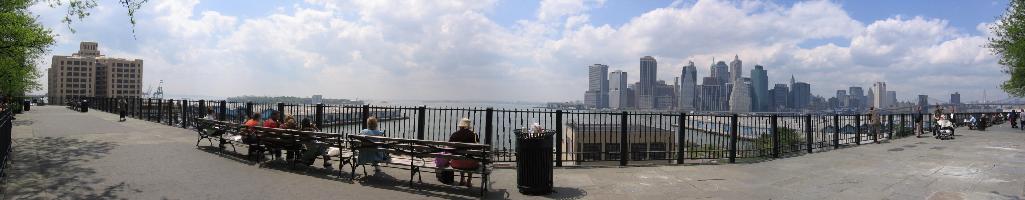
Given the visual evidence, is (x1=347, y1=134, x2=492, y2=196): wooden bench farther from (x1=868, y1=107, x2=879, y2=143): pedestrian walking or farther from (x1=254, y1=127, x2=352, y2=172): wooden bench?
(x1=868, y1=107, x2=879, y2=143): pedestrian walking

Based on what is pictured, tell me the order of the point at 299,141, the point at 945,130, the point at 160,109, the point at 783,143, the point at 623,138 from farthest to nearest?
the point at 160,109, the point at 945,130, the point at 783,143, the point at 623,138, the point at 299,141

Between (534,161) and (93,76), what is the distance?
557 feet

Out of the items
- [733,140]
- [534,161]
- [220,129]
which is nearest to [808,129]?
[733,140]

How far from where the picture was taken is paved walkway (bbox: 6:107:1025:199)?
22.5 ft

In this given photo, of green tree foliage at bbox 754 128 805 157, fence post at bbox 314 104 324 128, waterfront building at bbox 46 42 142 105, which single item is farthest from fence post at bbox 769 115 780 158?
waterfront building at bbox 46 42 142 105

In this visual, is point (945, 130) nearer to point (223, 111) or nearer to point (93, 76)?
point (223, 111)

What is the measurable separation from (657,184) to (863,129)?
45.9ft

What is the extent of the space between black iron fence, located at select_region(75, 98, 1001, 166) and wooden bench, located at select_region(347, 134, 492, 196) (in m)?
1.09

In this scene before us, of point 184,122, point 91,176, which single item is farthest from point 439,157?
point 184,122

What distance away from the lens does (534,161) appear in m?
7.02

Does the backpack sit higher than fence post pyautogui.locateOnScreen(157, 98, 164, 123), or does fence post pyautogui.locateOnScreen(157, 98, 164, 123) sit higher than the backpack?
fence post pyautogui.locateOnScreen(157, 98, 164, 123)

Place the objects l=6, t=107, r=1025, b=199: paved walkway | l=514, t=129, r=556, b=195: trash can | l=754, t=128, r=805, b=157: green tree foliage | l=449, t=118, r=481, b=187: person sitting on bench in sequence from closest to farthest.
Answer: l=6, t=107, r=1025, b=199: paved walkway → l=514, t=129, r=556, b=195: trash can → l=449, t=118, r=481, b=187: person sitting on bench → l=754, t=128, r=805, b=157: green tree foliage

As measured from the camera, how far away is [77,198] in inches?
243

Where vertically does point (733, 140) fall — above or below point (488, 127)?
below
